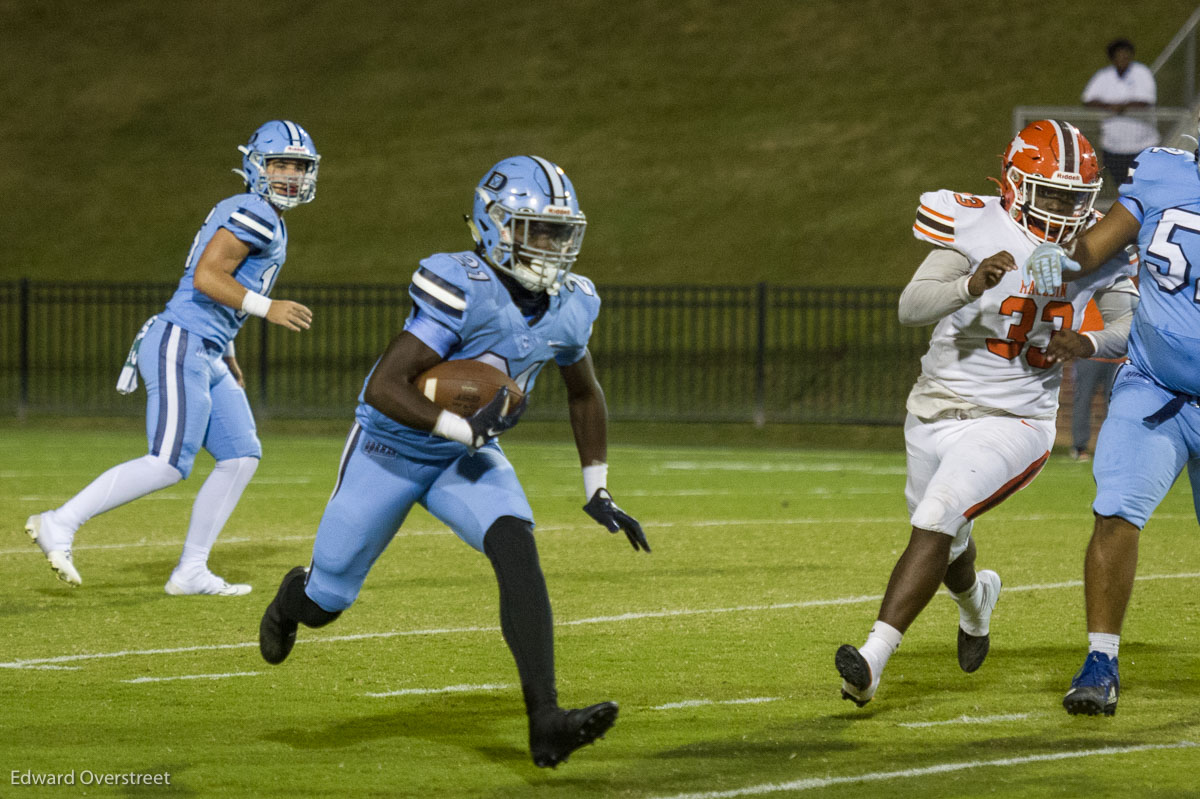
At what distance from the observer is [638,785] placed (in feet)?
14.3

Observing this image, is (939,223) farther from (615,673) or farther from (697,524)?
(697,524)

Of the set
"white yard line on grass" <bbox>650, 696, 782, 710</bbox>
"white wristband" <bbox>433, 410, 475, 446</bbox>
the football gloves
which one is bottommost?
"white yard line on grass" <bbox>650, 696, 782, 710</bbox>

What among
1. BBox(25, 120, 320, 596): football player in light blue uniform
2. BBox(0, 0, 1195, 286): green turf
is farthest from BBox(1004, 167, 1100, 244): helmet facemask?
BBox(0, 0, 1195, 286): green turf

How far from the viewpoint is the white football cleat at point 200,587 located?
296 inches

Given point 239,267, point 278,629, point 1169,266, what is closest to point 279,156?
point 239,267

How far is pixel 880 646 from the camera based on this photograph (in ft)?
16.6

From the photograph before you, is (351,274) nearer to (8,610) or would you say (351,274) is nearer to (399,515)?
(8,610)

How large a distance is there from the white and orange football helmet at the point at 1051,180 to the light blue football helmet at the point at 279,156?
3.35 metres

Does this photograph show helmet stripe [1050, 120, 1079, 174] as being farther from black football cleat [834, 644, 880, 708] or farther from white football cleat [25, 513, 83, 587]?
white football cleat [25, 513, 83, 587]

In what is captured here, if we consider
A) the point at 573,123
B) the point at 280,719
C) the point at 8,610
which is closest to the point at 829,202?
the point at 573,123

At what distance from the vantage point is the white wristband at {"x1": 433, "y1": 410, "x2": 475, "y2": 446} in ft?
14.9

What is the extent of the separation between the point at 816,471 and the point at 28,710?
950 centimetres

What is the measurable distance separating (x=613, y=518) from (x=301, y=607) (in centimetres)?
105

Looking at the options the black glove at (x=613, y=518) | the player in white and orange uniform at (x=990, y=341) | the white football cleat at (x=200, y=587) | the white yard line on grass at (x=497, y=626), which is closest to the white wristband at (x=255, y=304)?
the white football cleat at (x=200, y=587)
